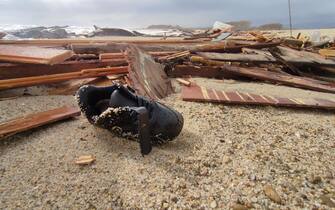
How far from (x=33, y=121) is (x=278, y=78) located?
10.6ft

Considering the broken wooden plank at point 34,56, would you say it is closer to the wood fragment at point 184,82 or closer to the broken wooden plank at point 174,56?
the wood fragment at point 184,82

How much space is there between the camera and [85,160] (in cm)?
198

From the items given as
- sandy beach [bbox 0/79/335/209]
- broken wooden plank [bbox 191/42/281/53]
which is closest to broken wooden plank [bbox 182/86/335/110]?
sandy beach [bbox 0/79/335/209]

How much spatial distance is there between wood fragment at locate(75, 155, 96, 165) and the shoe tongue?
0.44 m

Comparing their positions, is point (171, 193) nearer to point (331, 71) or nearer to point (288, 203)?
point (288, 203)

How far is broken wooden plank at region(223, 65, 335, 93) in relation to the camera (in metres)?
4.07

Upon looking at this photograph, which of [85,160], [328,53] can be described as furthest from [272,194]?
[328,53]

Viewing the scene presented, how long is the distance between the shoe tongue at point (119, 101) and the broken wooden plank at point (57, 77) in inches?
52.8

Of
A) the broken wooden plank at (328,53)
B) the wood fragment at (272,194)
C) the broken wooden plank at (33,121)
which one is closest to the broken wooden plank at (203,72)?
the broken wooden plank at (33,121)

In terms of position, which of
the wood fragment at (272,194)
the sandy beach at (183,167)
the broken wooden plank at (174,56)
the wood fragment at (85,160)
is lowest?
the wood fragment at (272,194)

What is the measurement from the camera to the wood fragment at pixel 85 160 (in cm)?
196

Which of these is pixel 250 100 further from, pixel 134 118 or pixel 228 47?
pixel 228 47

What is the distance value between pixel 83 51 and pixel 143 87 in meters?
1.97

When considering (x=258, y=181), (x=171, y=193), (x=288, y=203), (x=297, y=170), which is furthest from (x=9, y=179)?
(x=297, y=170)
